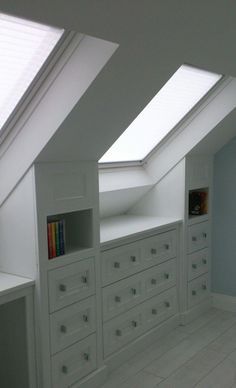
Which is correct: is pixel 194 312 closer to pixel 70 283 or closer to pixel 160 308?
pixel 160 308

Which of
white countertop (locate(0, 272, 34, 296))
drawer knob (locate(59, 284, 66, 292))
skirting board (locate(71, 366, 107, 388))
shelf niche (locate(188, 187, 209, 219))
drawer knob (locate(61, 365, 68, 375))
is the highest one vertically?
shelf niche (locate(188, 187, 209, 219))

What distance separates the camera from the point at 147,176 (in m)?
3.50

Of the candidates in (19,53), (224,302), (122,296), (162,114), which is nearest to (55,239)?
(122,296)

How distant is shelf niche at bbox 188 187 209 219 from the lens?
3.73m

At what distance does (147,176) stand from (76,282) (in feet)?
4.48

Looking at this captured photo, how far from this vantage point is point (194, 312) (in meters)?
3.64

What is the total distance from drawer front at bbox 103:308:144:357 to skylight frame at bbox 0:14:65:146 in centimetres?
137

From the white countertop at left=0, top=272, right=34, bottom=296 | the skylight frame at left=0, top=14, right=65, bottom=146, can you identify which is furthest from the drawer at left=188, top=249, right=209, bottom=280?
the skylight frame at left=0, top=14, right=65, bottom=146

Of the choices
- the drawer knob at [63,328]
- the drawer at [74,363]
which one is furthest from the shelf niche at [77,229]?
the drawer at [74,363]

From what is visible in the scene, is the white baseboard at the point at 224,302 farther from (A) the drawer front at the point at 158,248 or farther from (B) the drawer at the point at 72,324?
(B) the drawer at the point at 72,324

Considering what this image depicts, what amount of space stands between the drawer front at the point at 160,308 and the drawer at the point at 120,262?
0.36 meters

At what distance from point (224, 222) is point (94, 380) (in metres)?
1.92

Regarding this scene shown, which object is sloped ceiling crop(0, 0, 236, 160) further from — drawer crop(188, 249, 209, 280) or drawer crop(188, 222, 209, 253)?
drawer crop(188, 249, 209, 280)

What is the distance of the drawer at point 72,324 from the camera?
2291 millimetres
